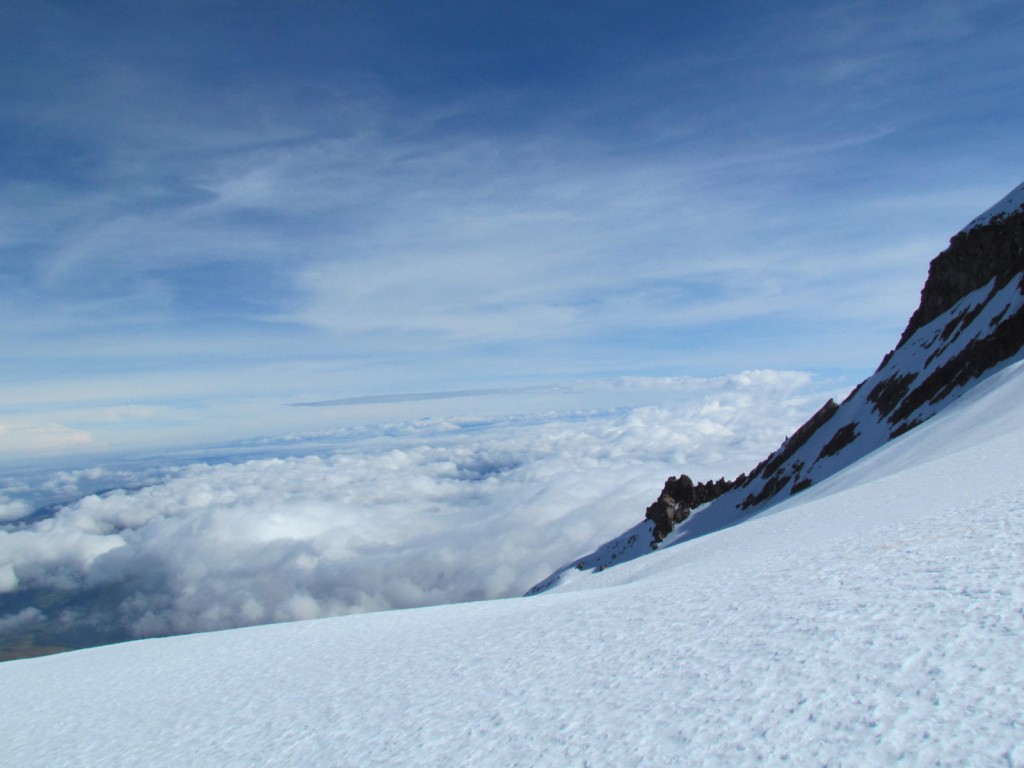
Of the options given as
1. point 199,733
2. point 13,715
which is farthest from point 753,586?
point 13,715

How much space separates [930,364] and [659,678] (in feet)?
295

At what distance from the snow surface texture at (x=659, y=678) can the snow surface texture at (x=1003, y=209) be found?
316 feet

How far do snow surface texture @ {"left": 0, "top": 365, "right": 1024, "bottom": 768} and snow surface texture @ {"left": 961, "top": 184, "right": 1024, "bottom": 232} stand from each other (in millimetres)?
96354

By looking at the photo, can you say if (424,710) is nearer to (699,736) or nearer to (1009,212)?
(699,736)

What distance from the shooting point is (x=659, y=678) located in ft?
22.2

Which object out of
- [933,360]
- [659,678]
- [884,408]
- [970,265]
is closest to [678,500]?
[884,408]

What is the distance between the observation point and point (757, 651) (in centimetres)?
672

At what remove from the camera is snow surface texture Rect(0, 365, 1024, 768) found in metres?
5.01

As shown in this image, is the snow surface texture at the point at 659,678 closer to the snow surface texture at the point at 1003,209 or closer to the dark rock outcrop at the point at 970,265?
the dark rock outcrop at the point at 970,265

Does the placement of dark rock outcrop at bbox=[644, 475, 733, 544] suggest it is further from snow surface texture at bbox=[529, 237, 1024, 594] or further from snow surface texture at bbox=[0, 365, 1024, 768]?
snow surface texture at bbox=[0, 365, 1024, 768]

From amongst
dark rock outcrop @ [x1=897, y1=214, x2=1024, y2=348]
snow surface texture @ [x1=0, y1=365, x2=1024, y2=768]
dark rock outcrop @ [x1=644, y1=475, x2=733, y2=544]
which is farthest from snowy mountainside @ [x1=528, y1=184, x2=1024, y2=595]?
snow surface texture @ [x1=0, y1=365, x2=1024, y2=768]

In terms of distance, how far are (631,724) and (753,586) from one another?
4.81 meters

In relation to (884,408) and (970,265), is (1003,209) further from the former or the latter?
(884,408)

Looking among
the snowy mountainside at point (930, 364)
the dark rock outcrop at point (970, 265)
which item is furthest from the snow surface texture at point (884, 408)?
the dark rock outcrop at point (970, 265)
